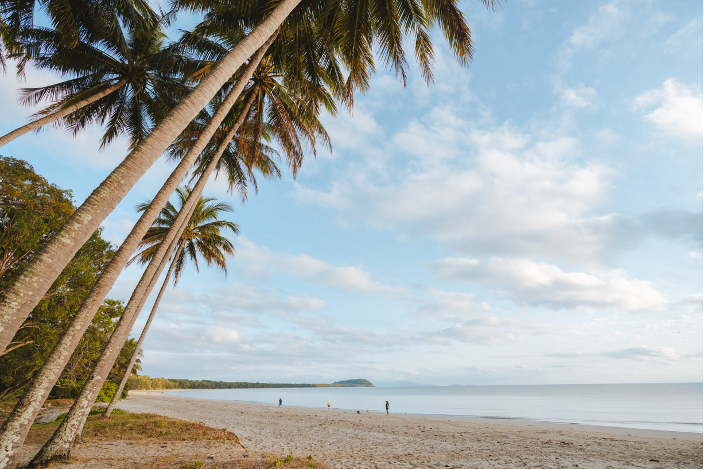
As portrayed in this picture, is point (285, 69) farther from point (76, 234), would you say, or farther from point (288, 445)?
point (288, 445)

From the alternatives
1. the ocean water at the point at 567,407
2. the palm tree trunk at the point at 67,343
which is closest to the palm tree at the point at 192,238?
the palm tree trunk at the point at 67,343

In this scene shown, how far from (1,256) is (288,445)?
442 inches

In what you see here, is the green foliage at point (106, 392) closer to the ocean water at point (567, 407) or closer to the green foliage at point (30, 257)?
the green foliage at point (30, 257)

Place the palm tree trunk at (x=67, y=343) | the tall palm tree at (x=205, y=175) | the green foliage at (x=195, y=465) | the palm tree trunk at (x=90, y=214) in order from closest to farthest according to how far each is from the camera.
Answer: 1. the palm tree trunk at (x=90, y=214)
2. the palm tree trunk at (x=67, y=343)
3. the green foliage at (x=195, y=465)
4. the tall palm tree at (x=205, y=175)

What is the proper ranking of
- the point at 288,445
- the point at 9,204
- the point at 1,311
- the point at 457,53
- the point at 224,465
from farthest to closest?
the point at 9,204, the point at 288,445, the point at 457,53, the point at 224,465, the point at 1,311

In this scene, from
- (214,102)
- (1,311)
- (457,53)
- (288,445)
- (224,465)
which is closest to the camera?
(1,311)

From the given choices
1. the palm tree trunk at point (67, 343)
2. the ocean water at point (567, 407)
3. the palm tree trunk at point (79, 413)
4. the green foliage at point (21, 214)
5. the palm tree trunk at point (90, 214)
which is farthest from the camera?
the ocean water at point (567, 407)

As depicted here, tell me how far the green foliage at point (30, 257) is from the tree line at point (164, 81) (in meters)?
0.59

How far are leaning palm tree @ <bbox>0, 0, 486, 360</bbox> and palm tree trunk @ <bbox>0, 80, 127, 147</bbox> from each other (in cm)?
394

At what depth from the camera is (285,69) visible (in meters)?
9.91

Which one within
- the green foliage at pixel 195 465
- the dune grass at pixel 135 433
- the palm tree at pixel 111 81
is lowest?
the green foliage at pixel 195 465

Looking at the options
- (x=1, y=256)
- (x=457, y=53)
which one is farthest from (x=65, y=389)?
(x=457, y=53)

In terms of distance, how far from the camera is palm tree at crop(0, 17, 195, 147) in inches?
368

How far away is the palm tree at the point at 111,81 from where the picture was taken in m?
9.34
